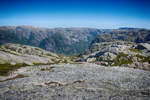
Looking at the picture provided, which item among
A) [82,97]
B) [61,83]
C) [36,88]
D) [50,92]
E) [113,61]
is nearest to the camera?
[82,97]

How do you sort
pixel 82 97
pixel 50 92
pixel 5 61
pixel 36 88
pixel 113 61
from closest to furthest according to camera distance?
1. pixel 82 97
2. pixel 50 92
3. pixel 36 88
4. pixel 113 61
5. pixel 5 61

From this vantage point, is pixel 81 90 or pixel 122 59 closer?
pixel 81 90

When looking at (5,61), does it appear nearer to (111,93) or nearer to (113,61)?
(113,61)

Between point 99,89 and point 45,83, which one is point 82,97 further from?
point 45,83

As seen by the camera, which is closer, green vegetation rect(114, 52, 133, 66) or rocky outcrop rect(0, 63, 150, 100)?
rocky outcrop rect(0, 63, 150, 100)

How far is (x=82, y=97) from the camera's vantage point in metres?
32.3

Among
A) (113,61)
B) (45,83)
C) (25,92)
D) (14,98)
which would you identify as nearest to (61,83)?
(45,83)

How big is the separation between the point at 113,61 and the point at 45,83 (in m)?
58.6

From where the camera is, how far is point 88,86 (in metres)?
38.6

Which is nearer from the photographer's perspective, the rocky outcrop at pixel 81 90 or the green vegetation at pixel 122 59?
the rocky outcrop at pixel 81 90

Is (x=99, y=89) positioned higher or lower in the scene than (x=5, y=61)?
higher

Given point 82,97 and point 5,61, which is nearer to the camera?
point 82,97

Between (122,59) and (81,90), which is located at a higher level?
(81,90)

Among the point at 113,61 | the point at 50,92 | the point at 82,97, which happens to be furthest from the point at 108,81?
the point at 113,61
